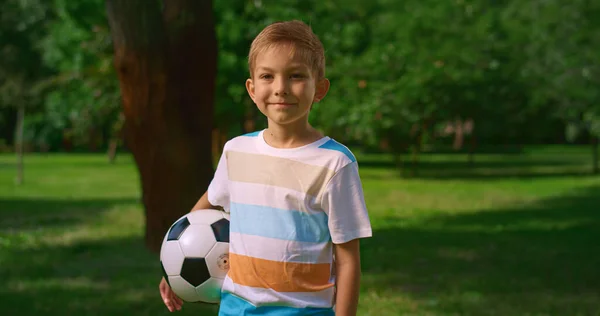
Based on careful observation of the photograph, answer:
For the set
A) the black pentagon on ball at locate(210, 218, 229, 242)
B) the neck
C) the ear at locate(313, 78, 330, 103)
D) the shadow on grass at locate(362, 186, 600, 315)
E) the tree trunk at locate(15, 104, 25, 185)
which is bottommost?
the tree trunk at locate(15, 104, 25, 185)

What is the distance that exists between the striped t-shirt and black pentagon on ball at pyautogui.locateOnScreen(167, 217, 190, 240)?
1.02m

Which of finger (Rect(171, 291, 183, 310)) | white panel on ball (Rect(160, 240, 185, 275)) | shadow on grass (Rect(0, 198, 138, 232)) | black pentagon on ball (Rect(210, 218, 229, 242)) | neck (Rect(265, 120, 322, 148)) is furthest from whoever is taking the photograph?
shadow on grass (Rect(0, 198, 138, 232))

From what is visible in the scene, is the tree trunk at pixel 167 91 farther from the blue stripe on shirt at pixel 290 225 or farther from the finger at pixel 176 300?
the blue stripe on shirt at pixel 290 225

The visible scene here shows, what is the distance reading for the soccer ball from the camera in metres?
3.25

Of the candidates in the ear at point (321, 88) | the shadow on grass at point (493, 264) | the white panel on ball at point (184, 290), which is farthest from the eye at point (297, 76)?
the shadow on grass at point (493, 264)

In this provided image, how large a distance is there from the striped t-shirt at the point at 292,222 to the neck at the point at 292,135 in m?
0.04

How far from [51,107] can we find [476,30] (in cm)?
1978

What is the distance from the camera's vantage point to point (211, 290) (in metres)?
3.22

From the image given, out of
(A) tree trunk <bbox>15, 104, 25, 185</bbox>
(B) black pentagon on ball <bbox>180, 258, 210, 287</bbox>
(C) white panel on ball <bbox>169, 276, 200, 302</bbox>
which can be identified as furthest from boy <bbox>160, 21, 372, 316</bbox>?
(A) tree trunk <bbox>15, 104, 25, 185</bbox>

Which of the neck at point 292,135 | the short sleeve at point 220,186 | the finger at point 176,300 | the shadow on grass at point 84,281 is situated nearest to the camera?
the neck at point 292,135

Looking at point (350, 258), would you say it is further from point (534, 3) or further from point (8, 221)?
point (534, 3)

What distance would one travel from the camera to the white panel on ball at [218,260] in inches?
127

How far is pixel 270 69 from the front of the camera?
261cm

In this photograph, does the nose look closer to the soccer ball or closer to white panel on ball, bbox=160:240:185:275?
the soccer ball
